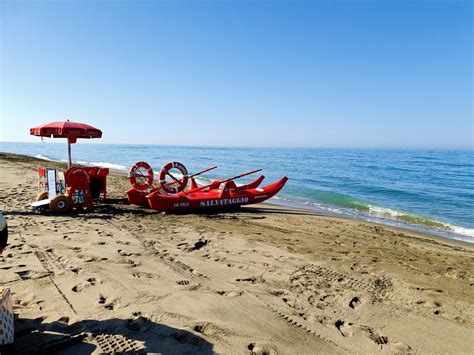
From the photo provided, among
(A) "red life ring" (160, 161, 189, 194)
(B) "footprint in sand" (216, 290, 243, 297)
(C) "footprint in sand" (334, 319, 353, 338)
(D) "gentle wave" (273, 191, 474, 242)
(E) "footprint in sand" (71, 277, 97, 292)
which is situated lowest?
(D) "gentle wave" (273, 191, 474, 242)

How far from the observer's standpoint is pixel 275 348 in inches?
104

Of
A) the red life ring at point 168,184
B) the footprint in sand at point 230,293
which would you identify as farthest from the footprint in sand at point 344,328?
the red life ring at point 168,184

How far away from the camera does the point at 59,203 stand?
7.25 m

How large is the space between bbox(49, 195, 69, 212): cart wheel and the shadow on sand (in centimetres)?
502

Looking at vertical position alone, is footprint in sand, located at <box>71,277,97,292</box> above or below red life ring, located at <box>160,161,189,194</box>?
below

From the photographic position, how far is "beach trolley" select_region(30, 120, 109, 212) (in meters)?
7.34

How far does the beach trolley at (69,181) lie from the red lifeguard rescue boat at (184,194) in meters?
1.10

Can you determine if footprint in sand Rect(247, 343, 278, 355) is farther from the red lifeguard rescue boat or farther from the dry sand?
the red lifeguard rescue boat

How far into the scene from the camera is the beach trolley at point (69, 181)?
7.34 m

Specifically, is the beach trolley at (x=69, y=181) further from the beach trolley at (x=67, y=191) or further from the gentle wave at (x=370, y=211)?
the gentle wave at (x=370, y=211)

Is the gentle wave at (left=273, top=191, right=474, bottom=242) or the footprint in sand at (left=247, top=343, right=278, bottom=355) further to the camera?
the gentle wave at (left=273, top=191, right=474, bottom=242)

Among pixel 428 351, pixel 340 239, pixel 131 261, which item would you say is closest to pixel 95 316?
pixel 131 261

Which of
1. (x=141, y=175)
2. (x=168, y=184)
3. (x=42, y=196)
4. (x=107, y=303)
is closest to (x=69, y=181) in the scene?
(x=42, y=196)

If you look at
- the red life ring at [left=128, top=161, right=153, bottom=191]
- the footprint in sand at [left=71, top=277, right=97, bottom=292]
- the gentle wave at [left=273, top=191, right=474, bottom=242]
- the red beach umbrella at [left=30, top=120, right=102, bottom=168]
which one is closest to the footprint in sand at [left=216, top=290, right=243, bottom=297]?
the footprint in sand at [left=71, top=277, right=97, bottom=292]
